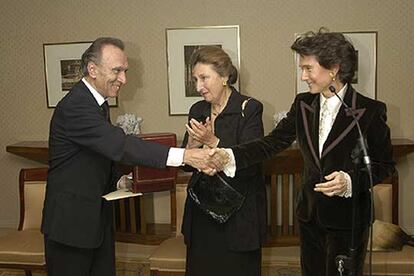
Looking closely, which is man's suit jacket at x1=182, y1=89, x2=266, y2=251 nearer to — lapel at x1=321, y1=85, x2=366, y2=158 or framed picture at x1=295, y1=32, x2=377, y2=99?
lapel at x1=321, y1=85, x2=366, y2=158

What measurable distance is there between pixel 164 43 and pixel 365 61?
5.85ft

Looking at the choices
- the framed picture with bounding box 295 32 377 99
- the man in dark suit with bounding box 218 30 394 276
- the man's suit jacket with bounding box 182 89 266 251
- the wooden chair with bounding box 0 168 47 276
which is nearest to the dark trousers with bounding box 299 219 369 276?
the man in dark suit with bounding box 218 30 394 276

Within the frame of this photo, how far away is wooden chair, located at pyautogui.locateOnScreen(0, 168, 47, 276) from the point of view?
10.6ft

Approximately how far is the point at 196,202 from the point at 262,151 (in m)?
0.43

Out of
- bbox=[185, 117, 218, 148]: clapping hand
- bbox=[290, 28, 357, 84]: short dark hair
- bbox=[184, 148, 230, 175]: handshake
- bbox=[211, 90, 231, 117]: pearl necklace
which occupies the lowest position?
bbox=[184, 148, 230, 175]: handshake

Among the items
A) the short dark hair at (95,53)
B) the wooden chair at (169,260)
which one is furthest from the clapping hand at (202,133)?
the wooden chair at (169,260)

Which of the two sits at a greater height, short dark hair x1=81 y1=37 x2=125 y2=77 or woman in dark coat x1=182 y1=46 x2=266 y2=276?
short dark hair x1=81 y1=37 x2=125 y2=77

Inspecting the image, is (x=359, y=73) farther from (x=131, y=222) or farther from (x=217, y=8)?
(x=131, y=222)

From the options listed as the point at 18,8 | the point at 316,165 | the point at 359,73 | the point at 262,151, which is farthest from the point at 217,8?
the point at 316,165

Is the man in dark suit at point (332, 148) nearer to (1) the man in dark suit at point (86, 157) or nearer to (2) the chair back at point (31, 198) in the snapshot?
(1) the man in dark suit at point (86, 157)

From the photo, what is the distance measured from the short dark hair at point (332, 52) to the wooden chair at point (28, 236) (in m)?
2.24

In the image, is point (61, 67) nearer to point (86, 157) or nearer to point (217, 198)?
point (86, 157)

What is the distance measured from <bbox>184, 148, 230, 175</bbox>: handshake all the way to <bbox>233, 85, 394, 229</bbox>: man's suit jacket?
1.25ft

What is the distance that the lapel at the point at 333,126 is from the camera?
206 cm
